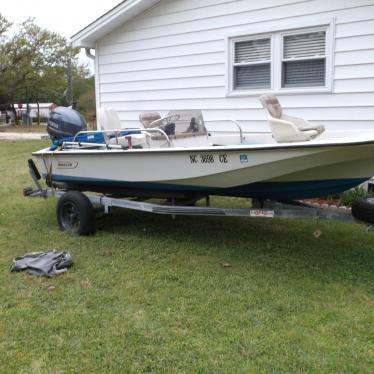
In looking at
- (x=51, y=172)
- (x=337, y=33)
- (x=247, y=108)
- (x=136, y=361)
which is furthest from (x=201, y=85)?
(x=136, y=361)

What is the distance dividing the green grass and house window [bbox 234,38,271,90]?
2732 millimetres

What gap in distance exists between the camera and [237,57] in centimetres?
826

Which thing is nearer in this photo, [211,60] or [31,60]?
[211,60]

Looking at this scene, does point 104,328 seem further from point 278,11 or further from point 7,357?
point 278,11

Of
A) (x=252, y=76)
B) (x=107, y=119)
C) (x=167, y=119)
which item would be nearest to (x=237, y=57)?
(x=252, y=76)

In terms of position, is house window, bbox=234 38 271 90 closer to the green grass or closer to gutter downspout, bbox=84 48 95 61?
the green grass

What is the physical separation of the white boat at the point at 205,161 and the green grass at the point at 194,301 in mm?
692

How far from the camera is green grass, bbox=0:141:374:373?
10.6 ft

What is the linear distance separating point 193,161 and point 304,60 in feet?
11.6

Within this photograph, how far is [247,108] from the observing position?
8.18 m

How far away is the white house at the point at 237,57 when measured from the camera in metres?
7.04

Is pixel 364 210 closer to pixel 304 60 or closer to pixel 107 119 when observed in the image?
pixel 107 119

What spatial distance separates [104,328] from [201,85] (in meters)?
5.89

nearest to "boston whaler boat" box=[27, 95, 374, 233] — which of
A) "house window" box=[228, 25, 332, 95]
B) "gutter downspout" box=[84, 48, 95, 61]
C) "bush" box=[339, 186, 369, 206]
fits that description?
"bush" box=[339, 186, 369, 206]
